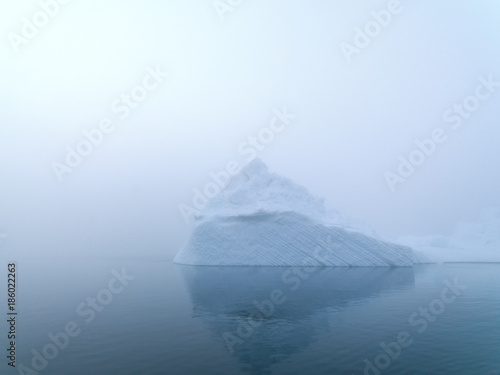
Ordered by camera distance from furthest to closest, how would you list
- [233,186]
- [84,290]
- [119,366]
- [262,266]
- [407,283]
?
[233,186], [262,266], [407,283], [84,290], [119,366]

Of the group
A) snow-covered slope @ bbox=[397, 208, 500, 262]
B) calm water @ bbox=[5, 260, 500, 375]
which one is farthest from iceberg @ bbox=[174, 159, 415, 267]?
snow-covered slope @ bbox=[397, 208, 500, 262]

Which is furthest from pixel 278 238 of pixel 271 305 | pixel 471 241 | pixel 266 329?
pixel 471 241

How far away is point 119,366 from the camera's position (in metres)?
8.65

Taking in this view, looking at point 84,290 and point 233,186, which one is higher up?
point 233,186

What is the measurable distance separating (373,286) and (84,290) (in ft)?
58.7

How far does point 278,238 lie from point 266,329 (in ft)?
70.3

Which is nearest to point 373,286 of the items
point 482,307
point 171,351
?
point 482,307

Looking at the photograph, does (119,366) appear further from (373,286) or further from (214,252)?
(214,252)

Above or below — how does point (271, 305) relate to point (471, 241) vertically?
above

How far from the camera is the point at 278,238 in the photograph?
3334cm

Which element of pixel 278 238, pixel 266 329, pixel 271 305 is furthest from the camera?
pixel 278 238

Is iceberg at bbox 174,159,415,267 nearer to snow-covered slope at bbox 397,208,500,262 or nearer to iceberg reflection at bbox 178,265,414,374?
iceberg reflection at bbox 178,265,414,374

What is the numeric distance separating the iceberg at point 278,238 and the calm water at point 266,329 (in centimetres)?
1123

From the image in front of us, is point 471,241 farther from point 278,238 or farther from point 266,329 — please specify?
point 266,329
